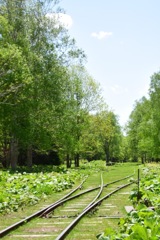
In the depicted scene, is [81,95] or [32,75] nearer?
[32,75]

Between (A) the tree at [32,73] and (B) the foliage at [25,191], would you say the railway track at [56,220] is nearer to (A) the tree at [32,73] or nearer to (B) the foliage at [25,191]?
(B) the foliage at [25,191]

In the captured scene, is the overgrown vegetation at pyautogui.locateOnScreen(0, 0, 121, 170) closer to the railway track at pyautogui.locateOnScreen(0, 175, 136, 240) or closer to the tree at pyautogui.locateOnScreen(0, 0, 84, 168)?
the tree at pyautogui.locateOnScreen(0, 0, 84, 168)

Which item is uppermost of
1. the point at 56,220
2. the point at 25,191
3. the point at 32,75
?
the point at 32,75

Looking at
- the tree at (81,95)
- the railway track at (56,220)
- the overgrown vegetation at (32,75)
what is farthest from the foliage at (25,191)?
the tree at (81,95)

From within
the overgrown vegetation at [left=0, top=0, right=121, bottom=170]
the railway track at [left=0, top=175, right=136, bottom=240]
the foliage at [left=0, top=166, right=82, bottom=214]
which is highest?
the overgrown vegetation at [left=0, top=0, right=121, bottom=170]

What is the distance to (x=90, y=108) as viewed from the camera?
168 ft

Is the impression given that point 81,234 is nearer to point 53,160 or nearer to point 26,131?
point 26,131

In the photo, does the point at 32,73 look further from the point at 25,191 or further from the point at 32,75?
the point at 25,191

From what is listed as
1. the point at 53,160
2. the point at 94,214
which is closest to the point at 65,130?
the point at 53,160

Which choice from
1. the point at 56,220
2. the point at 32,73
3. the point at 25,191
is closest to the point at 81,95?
the point at 32,73

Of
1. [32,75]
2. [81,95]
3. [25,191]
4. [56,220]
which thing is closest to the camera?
[56,220]

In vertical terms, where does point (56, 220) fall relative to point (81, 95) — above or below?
below

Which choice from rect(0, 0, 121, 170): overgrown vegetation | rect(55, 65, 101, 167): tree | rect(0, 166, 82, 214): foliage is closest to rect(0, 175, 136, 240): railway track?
rect(0, 166, 82, 214): foliage

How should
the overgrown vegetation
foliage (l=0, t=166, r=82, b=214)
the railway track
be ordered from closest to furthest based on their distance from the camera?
the railway track < foliage (l=0, t=166, r=82, b=214) < the overgrown vegetation
